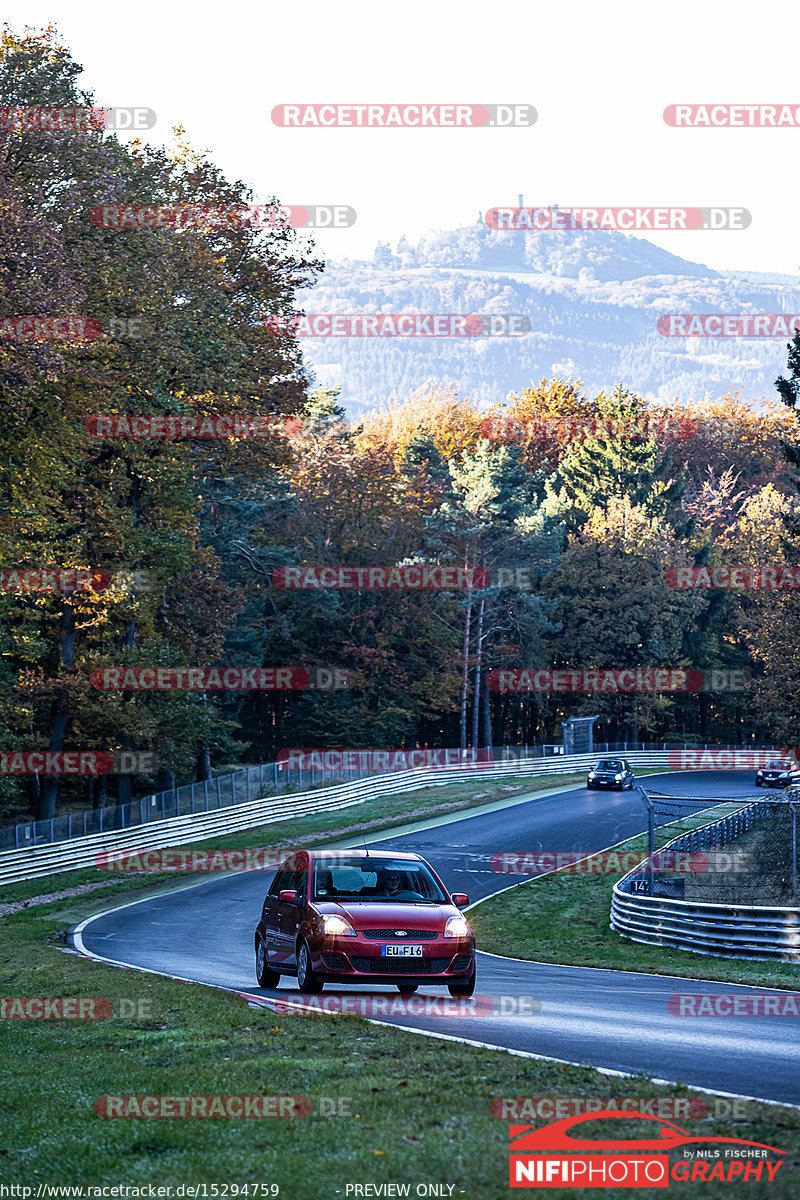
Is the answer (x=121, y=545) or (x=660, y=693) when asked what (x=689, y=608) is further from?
(x=121, y=545)

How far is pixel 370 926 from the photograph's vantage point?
13469 millimetres

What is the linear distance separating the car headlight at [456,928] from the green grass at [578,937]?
16.3ft

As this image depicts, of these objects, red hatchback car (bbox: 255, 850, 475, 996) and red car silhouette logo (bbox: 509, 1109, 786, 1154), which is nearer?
red car silhouette logo (bbox: 509, 1109, 786, 1154)

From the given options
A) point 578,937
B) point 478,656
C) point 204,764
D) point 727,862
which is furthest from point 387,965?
point 478,656

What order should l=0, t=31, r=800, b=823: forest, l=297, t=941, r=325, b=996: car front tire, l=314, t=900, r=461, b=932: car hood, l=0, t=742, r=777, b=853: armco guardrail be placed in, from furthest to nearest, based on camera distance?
l=0, t=742, r=777, b=853: armco guardrail
l=0, t=31, r=800, b=823: forest
l=297, t=941, r=325, b=996: car front tire
l=314, t=900, r=461, b=932: car hood

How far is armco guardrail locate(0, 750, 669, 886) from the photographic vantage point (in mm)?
35031

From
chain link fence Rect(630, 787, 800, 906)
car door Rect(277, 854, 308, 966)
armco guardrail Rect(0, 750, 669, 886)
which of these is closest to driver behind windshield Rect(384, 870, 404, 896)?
car door Rect(277, 854, 308, 966)

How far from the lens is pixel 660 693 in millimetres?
87062

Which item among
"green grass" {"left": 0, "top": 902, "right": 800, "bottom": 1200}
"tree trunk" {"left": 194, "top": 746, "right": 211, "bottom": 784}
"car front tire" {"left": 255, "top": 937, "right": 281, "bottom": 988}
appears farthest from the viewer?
"tree trunk" {"left": 194, "top": 746, "right": 211, "bottom": 784}

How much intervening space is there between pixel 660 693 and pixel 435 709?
18816mm

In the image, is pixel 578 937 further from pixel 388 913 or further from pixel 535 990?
pixel 388 913

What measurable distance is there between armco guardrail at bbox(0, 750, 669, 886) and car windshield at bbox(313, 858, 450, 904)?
841 inches

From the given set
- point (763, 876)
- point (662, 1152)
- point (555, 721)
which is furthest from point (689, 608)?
point (662, 1152)

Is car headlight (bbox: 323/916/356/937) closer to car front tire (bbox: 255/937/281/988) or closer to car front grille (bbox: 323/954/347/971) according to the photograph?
car front grille (bbox: 323/954/347/971)
